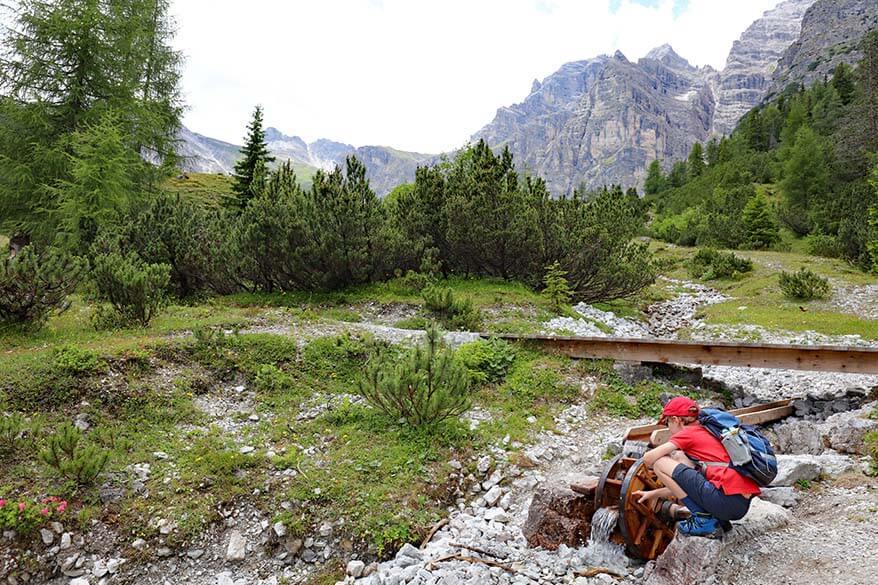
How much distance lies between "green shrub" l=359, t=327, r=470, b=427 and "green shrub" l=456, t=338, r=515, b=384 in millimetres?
2018

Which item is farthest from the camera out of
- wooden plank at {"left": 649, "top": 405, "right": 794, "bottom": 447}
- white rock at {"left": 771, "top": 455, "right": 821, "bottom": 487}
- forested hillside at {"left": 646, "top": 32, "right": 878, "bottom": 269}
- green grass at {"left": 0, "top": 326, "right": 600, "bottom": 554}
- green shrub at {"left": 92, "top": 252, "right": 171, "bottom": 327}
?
forested hillside at {"left": 646, "top": 32, "right": 878, "bottom": 269}

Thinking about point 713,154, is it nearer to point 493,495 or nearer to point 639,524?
point 493,495

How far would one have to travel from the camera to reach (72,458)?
18.6 feet

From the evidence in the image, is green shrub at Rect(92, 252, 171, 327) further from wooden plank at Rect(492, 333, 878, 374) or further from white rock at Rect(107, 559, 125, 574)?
wooden plank at Rect(492, 333, 878, 374)

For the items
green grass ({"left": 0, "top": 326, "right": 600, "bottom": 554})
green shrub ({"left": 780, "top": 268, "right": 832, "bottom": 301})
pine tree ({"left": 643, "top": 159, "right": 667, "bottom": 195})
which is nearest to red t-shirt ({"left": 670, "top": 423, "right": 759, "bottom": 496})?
green grass ({"left": 0, "top": 326, "right": 600, "bottom": 554})

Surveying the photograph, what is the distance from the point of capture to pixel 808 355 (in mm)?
8578

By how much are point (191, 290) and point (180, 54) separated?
52.9ft

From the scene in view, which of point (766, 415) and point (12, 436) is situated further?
point (766, 415)

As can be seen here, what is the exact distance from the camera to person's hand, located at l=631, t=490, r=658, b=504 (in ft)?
14.7

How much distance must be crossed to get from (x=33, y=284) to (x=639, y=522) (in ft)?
36.5

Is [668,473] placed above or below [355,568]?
above

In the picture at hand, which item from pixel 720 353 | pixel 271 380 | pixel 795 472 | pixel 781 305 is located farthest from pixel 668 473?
pixel 781 305

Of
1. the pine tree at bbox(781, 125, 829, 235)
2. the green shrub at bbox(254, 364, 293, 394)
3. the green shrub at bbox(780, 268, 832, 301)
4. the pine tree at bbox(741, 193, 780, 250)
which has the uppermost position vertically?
the pine tree at bbox(781, 125, 829, 235)

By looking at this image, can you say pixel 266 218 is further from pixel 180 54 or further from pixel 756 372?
pixel 180 54
